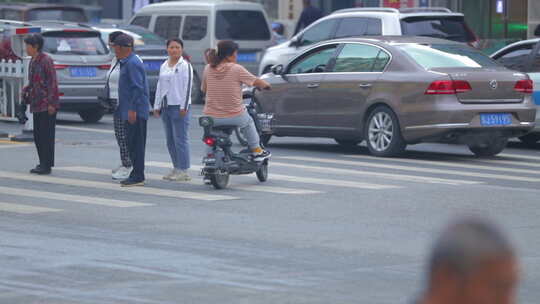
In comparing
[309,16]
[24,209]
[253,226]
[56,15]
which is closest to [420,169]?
[253,226]

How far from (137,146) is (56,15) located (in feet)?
62.5

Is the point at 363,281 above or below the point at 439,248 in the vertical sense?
below

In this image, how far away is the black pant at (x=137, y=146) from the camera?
12148mm

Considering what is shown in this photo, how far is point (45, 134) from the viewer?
1348 centimetres

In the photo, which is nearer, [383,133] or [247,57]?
[383,133]

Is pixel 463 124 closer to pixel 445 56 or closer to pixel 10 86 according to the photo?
pixel 445 56

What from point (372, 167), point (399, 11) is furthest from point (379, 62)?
point (399, 11)

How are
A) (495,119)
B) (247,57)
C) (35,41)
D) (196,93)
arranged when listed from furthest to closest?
1. (247,57)
2. (196,93)
3. (495,119)
4. (35,41)

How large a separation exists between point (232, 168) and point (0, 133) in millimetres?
7298

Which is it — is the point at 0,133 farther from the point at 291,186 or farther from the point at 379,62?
the point at 291,186

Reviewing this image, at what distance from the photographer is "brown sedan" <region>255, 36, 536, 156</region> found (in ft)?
48.4

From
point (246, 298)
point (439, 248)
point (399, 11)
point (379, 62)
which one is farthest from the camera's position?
point (399, 11)

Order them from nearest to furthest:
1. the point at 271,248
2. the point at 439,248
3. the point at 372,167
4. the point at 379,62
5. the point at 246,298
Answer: the point at 439,248, the point at 246,298, the point at 271,248, the point at 372,167, the point at 379,62

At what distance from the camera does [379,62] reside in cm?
1562
